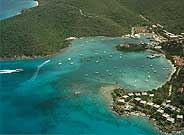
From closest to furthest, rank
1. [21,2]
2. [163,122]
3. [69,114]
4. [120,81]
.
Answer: [163,122], [69,114], [120,81], [21,2]

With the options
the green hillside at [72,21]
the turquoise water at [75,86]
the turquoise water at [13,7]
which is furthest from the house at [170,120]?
the turquoise water at [13,7]

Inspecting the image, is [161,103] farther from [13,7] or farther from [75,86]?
[13,7]

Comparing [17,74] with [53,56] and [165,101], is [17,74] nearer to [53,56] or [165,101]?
[53,56]

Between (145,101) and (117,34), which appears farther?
(117,34)

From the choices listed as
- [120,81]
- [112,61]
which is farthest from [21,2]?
[120,81]

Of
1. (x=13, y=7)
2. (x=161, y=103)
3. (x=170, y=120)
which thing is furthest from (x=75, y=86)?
(x=13, y=7)

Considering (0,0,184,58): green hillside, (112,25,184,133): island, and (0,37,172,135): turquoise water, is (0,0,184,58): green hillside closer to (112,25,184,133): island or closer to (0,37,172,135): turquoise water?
(0,37,172,135): turquoise water
